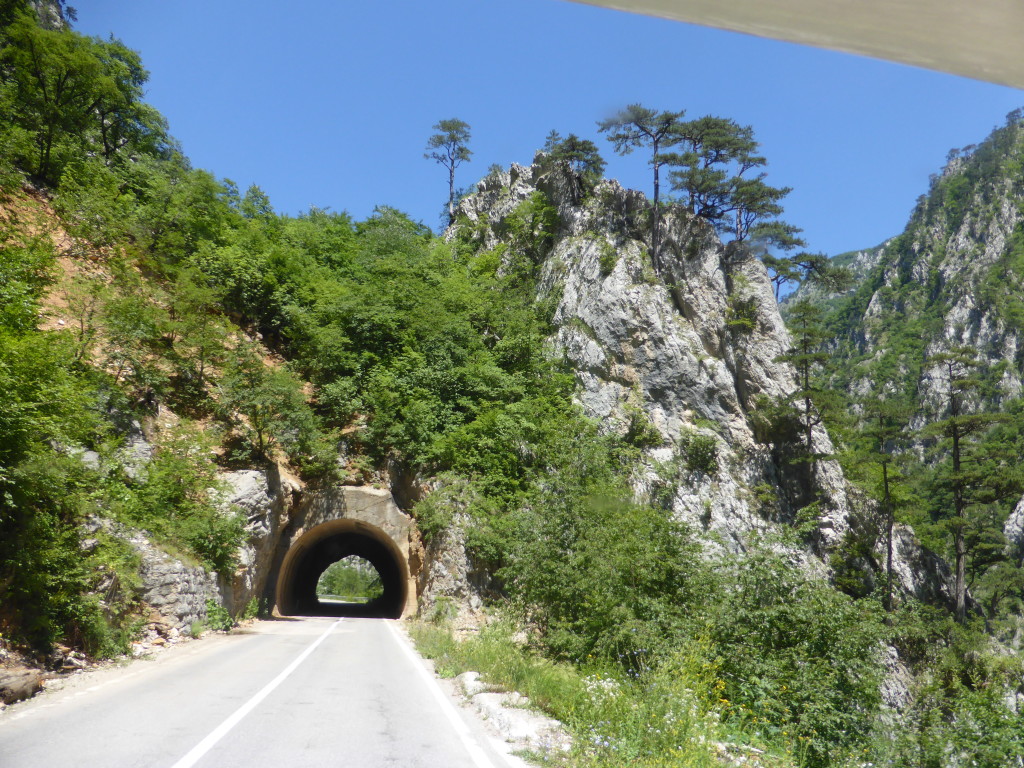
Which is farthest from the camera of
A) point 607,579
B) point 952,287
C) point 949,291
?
point 949,291

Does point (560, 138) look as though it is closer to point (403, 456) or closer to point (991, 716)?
point (403, 456)

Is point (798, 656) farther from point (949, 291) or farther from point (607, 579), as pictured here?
point (949, 291)

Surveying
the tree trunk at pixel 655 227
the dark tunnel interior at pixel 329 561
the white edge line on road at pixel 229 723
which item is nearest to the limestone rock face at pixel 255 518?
the dark tunnel interior at pixel 329 561

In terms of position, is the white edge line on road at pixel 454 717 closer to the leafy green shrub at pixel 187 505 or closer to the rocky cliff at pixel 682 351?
the leafy green shrub at pixel 187 505

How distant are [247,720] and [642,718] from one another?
4461mm

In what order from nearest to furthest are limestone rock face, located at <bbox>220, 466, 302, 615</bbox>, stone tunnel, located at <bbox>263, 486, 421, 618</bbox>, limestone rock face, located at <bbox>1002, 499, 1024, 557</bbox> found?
1. limestone rock face, located at <bbox>220, 466, 302, 615</bbox>
2. stone tunnel, located at <bbox>263, 486, 421, 618</bbox>
3. limestone rock face, located at <bbox>1002, 499, 1024, 557</bbox>

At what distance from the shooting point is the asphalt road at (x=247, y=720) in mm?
5766

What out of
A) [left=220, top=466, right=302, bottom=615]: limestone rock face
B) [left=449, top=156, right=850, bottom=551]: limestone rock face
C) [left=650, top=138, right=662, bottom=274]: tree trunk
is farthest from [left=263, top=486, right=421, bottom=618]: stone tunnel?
[left=650, top=138, right=662, bottom=274]: tree trunk

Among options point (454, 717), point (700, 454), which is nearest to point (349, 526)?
point (700, 454)

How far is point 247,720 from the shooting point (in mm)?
→ 7168

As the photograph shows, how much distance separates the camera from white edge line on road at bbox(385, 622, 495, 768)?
20.0ft

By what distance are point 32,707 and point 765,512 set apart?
30.6 metres

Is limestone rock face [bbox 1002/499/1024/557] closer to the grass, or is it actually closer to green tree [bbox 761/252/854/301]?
green tree [bbox 761/252/854/301]

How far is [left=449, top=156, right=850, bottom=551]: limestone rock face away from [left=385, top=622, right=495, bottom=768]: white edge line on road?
17.1 metres
